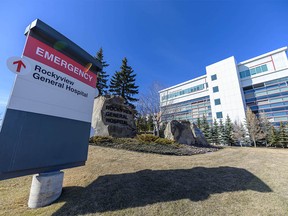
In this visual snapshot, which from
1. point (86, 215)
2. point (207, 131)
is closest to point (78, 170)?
point (86, 215)

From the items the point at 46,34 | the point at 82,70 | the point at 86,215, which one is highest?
the point at 46,34

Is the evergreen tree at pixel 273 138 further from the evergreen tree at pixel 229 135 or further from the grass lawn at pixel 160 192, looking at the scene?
the grass lawn at pixel 160 192

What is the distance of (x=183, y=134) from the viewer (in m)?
11.8

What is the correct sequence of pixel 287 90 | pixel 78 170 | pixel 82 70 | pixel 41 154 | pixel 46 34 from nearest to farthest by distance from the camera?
pixel 41 154
pixel 46 34
pixel 82 70
pixel 78 170
pixel 287 90

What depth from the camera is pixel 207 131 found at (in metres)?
26.2

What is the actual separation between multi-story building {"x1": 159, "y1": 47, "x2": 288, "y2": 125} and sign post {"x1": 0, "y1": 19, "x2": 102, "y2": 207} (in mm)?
17690

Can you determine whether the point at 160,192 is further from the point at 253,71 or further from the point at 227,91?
the point at 253,71

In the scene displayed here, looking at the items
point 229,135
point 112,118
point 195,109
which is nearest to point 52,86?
point 112,118

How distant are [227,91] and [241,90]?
2.60 meters

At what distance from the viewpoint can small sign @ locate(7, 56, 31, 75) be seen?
269 cm

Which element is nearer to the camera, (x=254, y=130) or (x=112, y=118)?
(x=112, y=118)

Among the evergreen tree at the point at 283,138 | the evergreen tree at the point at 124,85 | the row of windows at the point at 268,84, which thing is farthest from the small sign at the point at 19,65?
the row of windows at the point at 268,84

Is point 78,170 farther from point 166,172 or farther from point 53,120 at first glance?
point 166,172

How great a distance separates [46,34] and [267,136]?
1190 inches
